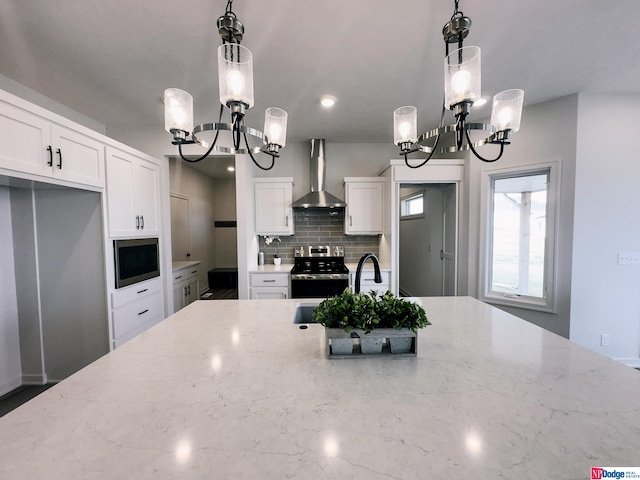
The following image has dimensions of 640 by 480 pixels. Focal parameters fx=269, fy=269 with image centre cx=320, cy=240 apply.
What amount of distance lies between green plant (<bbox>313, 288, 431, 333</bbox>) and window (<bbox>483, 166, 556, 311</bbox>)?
2.62 meters

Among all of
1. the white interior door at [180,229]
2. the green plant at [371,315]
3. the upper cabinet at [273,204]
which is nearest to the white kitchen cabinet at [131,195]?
the upper cabinet at [273,204]

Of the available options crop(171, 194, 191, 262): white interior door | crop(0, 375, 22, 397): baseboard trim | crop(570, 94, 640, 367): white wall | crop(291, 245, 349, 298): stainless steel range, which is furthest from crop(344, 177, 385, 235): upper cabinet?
crop(0, 375, 22, 397): baseboard trim

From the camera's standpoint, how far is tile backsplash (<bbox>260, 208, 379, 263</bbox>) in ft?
13.5

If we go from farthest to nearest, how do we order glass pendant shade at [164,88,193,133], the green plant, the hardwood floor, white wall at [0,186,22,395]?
white wall at [0,186,22,395] < the hardwood floor < glass pendant shade at [164,88,193,133] < the green plant

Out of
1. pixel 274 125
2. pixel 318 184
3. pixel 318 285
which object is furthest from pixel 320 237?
pixel 274 125

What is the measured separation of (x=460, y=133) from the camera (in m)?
1.32

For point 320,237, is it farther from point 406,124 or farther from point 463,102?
point 463,102

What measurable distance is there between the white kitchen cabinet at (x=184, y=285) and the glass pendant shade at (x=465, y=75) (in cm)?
383

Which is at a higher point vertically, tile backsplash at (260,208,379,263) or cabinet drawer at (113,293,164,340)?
tile backsplash at (260,208,379,263)

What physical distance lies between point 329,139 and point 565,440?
3845mm

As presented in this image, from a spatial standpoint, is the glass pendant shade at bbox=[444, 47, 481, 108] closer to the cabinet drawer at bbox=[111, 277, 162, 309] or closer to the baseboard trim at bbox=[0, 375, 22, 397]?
the cabinet drawer at bbox=[111, 277, 162, 309]

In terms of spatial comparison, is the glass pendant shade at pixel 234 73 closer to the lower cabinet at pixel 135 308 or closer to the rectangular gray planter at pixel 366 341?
the rectangular gray planter at pixel 366 341

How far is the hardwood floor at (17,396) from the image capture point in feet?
7.18

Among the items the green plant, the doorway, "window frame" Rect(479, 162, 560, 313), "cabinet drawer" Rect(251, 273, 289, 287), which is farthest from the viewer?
the doorway
